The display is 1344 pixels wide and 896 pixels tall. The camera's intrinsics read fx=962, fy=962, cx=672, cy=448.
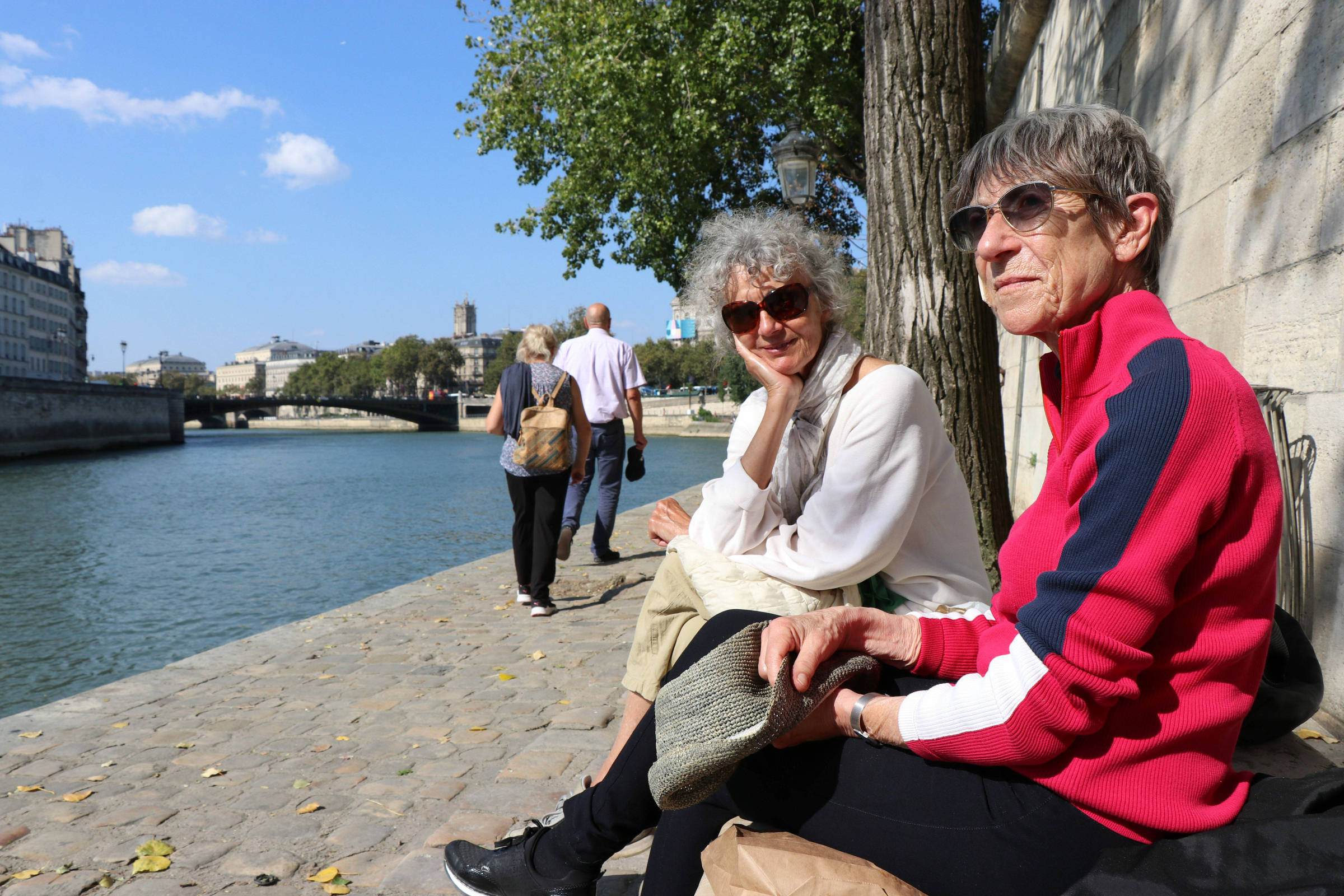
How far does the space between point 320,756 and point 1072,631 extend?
122 inches

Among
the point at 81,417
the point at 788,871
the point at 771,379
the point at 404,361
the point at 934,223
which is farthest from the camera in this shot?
the point at 404,361

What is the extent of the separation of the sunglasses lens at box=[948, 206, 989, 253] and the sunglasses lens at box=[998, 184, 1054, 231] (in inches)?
2.0

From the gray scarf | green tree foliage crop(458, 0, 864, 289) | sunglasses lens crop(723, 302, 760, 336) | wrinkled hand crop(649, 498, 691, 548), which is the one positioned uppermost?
green tree foliage crop(458, 0, 864, 289)

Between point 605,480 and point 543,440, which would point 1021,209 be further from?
point 605,480

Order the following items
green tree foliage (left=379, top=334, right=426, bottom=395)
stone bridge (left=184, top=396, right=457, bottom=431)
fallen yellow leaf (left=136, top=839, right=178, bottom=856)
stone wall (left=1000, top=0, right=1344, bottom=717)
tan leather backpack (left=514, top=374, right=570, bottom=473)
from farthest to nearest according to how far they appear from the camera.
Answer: green tree foliage (left=379, top=334, right=426, bottom=395) → stone bridge (left=184, top=396, right=457, bottom=431) → tan leather backpack (left=514, top=374, right=570, bottom=473) → fallen yellow leaf (left=136, top=839, right=178, bottom=856) → stone wall (left=1000, top=0, right=1344, bottom=717)

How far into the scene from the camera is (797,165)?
8.80m

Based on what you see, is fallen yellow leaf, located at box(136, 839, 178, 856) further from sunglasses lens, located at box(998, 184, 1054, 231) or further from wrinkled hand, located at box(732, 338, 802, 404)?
sunglasses lens, located at box(998, 184, 1054, 231)

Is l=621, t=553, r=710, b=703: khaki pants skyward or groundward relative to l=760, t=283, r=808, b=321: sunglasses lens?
groundward

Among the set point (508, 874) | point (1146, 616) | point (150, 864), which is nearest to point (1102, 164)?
point (1146, 616)

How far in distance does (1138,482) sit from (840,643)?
1.75 ft

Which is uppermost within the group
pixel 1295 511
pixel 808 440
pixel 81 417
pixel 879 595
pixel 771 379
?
pixel 771 379

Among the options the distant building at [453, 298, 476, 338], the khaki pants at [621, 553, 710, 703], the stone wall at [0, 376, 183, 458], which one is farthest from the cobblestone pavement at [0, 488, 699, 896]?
the distant building at [453, 298, 476, 338]

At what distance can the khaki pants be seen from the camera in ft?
7.18

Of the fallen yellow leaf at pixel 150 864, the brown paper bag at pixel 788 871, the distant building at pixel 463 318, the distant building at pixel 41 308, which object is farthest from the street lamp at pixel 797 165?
the distant building at pixel 463 318
